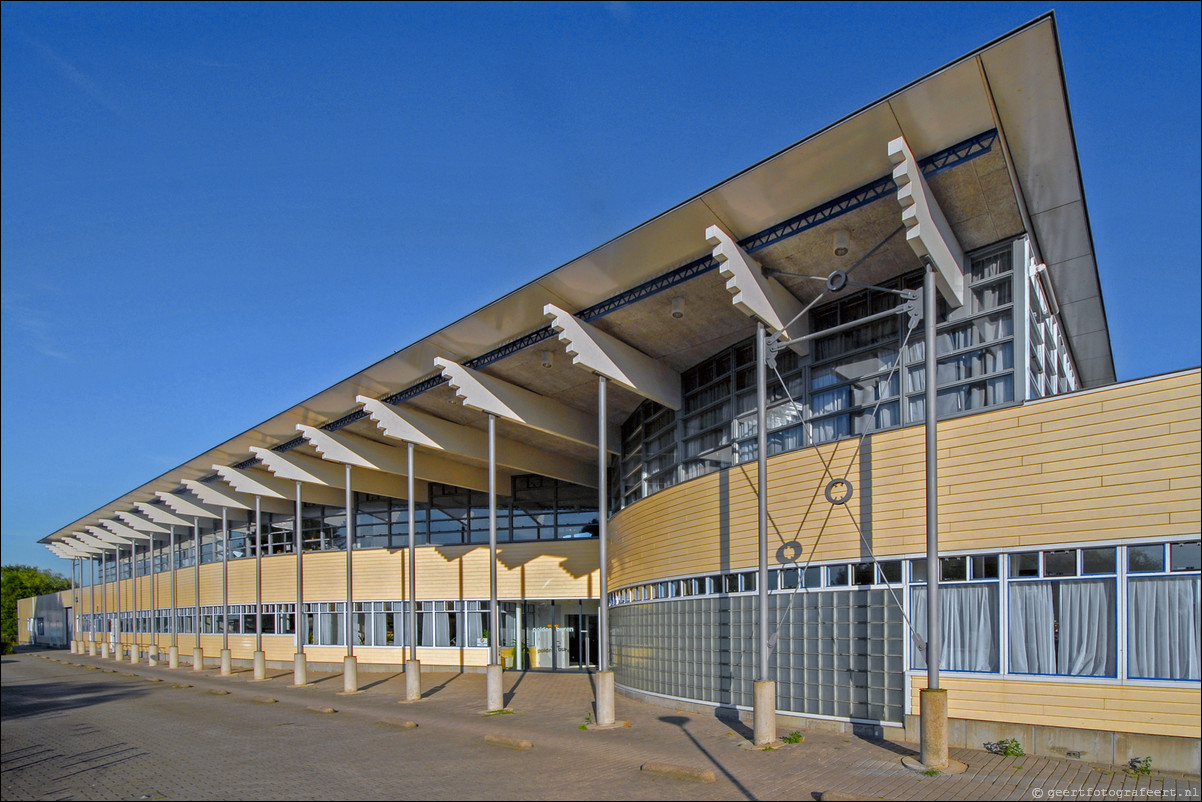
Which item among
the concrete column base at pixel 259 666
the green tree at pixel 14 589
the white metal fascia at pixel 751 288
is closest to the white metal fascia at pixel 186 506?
the concrete column base at pixel 259 666

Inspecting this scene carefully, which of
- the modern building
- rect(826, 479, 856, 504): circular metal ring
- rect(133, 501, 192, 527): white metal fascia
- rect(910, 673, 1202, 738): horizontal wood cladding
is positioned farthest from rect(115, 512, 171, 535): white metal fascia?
rect(910, 673, 1202, 738): horizontal wood cladding

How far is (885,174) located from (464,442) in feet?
58.4

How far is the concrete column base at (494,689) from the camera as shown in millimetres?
20062

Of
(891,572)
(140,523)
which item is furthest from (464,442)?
(140,523)

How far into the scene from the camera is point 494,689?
20.2m

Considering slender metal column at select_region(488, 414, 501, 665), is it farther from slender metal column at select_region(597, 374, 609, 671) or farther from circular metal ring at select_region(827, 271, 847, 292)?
circular metal ring at select_region(827, 271, 847, 292)

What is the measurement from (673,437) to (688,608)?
4.58 meters

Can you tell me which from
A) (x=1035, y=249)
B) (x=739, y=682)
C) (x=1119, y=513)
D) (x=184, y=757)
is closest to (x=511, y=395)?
(x=739, y=682)

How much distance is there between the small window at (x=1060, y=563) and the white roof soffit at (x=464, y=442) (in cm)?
1786

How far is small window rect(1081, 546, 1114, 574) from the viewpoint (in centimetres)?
1143

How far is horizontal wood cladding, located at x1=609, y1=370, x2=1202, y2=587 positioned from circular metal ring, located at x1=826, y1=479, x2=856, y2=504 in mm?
104

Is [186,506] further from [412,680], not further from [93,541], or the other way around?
[412,680]

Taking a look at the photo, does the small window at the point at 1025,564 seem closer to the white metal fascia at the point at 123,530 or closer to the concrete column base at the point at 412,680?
the concrete column base at the point at 412,680

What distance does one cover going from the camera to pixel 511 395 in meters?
23.3
